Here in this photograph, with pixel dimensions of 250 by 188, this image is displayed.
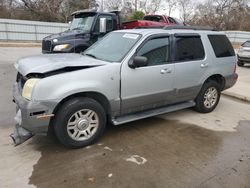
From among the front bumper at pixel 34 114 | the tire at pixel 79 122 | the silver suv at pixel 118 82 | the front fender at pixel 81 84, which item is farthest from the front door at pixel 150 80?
the front bumper at pixel 34 114

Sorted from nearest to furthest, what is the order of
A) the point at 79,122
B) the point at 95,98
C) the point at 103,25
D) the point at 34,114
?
the point at 34,114
the point at 79,122
the point at 95,98
the point at 103,25

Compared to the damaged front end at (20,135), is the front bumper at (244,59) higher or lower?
higher

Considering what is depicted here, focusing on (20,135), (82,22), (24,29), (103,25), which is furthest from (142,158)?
(24,29)

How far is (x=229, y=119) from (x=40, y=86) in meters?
3.94

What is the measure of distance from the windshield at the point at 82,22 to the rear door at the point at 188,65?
517 centimetres

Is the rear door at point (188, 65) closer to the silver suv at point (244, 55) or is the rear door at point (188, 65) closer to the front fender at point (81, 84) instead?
the front fender at point (81, 84)

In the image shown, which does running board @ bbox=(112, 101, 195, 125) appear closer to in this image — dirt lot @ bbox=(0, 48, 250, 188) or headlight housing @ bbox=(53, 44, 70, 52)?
dirt lot @ bbox=(0, 48, 250, 188)

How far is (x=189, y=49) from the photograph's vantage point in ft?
15.8

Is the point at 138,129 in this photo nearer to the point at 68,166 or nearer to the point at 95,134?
the point at 95,134

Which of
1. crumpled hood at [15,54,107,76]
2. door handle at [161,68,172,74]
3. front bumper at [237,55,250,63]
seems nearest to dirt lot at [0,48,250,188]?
door handle at [161,68,172,74]

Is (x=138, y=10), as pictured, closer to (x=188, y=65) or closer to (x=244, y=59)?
(x=244, y=59)

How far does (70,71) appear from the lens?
3.48 metres

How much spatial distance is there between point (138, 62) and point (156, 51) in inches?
25.3

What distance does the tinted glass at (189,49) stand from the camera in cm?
462
